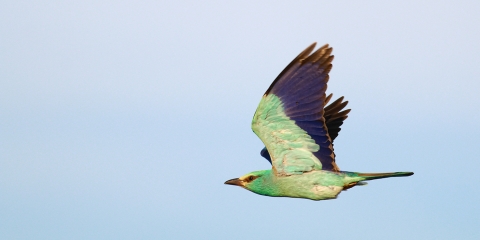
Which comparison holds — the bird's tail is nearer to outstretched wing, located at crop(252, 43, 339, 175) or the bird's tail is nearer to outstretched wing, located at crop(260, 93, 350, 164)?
outstretched wing, located at crop(252, 43, 339, 175)

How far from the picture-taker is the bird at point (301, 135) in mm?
13914

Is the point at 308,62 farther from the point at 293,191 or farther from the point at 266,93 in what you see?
the point at 293,191

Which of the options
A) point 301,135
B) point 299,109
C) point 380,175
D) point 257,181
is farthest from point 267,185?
point 380,175

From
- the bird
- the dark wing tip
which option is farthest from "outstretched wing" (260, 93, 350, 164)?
the dark wing tip

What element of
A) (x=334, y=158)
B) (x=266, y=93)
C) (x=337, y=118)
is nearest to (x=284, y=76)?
(x=266, y=93)

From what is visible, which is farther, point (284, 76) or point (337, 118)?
point (337, 118)

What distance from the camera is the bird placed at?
13914mm

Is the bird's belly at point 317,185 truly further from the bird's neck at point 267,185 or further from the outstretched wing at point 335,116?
the outstretched wing at point 335,116

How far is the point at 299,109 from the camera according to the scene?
1402 centimetres

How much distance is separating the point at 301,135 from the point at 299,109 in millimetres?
439

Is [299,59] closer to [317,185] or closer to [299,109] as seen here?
[299,109]

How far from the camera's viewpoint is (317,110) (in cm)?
1400

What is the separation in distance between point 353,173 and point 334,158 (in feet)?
1.34

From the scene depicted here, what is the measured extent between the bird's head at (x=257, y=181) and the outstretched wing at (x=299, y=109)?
761 mm
